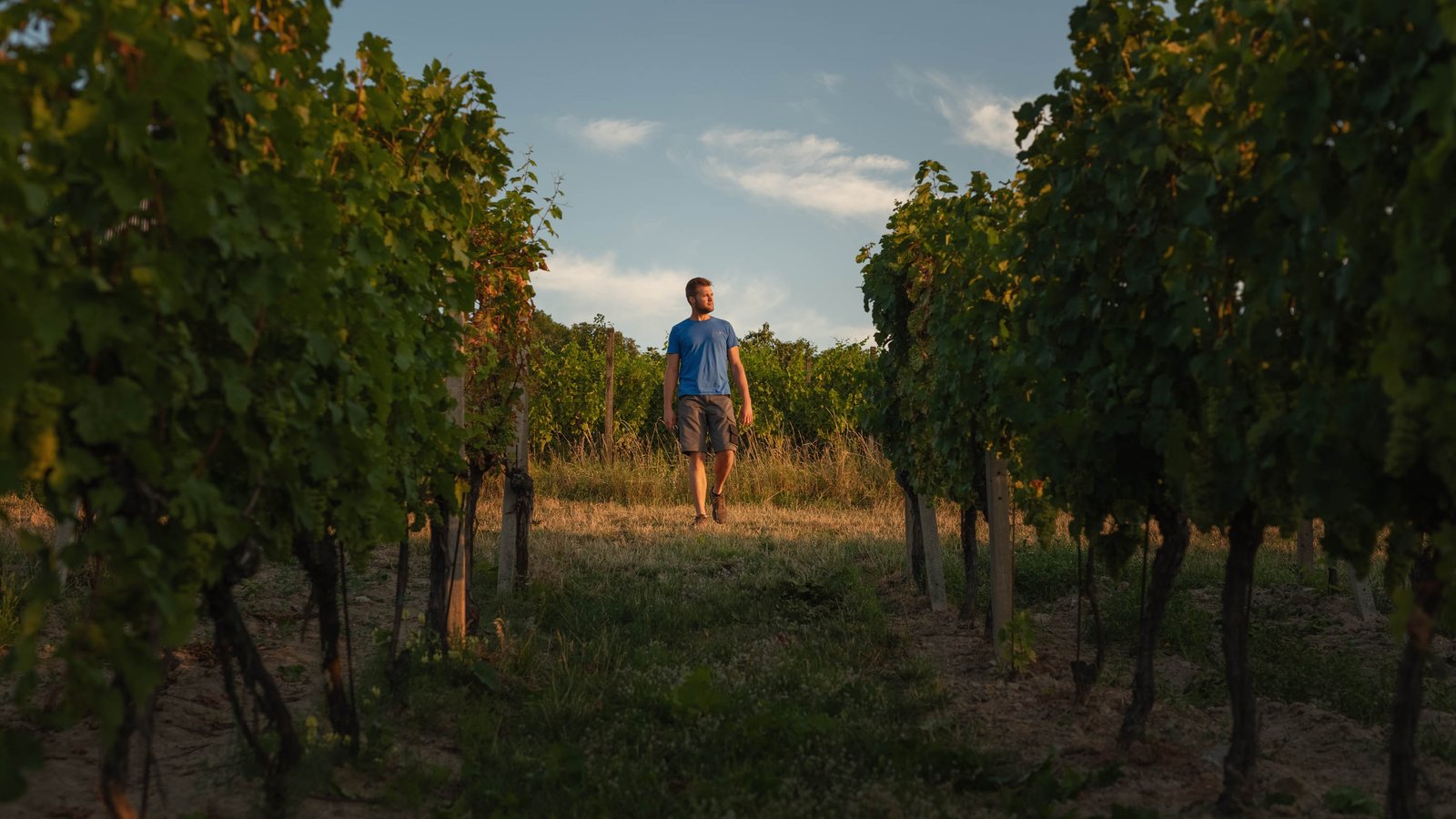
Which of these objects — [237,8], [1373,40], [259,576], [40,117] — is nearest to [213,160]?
[40,117]

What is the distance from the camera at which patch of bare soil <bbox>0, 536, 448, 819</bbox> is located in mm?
3207

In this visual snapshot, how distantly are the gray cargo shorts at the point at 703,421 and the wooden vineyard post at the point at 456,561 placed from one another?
510 centimetres

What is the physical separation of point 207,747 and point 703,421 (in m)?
6.69

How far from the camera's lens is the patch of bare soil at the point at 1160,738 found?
3.33 meters

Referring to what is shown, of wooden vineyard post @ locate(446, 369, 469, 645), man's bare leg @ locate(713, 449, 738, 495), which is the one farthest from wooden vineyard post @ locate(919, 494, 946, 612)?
man's bare leg @ locate(713, 449, 738, 495)

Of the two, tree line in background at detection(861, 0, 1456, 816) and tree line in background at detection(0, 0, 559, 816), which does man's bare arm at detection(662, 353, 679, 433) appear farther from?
tree line in background at detection(0, 0, 559, 816)

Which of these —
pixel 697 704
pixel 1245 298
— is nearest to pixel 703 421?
pixel 697 704

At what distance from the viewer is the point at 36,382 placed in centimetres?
207

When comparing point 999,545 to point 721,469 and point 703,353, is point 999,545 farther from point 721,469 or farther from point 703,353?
point 721,469

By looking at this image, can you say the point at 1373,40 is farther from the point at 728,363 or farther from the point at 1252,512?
the point at 728,363

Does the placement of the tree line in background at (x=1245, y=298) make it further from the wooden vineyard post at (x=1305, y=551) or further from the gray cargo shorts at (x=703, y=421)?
the gray cargo shorts at (x=703, y=421)

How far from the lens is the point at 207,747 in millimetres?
3912

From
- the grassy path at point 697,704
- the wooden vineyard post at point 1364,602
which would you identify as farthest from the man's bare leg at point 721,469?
the wooden vineyard post at point 1364,602

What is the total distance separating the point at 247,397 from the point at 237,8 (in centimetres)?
98
